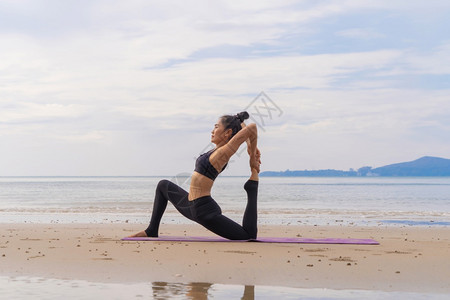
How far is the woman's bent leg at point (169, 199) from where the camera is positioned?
30.8ft

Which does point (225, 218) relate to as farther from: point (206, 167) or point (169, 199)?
point (169, 199)

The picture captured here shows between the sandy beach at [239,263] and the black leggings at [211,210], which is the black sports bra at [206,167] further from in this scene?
the sandy beach at [239,263]

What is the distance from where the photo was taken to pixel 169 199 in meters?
9.62

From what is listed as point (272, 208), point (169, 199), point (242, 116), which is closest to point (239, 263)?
point (169, 199)

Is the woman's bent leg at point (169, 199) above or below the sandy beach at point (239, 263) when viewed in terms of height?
above

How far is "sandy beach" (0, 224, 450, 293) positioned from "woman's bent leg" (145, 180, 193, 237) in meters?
0.53

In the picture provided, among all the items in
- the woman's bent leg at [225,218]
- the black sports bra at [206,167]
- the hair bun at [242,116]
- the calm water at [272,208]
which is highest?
the hair bun at [242,116]

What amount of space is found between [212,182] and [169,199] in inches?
34.0

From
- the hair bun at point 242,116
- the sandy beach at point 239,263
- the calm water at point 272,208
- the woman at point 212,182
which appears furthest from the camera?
the calm water at point 272,208

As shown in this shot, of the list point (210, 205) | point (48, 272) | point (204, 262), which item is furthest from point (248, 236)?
point (48, 272)

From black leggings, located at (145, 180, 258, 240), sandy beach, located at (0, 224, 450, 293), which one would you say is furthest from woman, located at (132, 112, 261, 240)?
sandy beach, located at (0, 224, 450, 293)

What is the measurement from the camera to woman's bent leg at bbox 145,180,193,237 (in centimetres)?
938

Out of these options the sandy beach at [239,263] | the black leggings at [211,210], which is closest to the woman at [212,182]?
the black leggings at [211,210]

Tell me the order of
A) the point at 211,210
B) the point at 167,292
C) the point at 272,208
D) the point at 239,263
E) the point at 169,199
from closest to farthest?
the point at 167,292 < the point at 239,263 < the point at 211,210 < the point at 169,199 < the point at 272,208
